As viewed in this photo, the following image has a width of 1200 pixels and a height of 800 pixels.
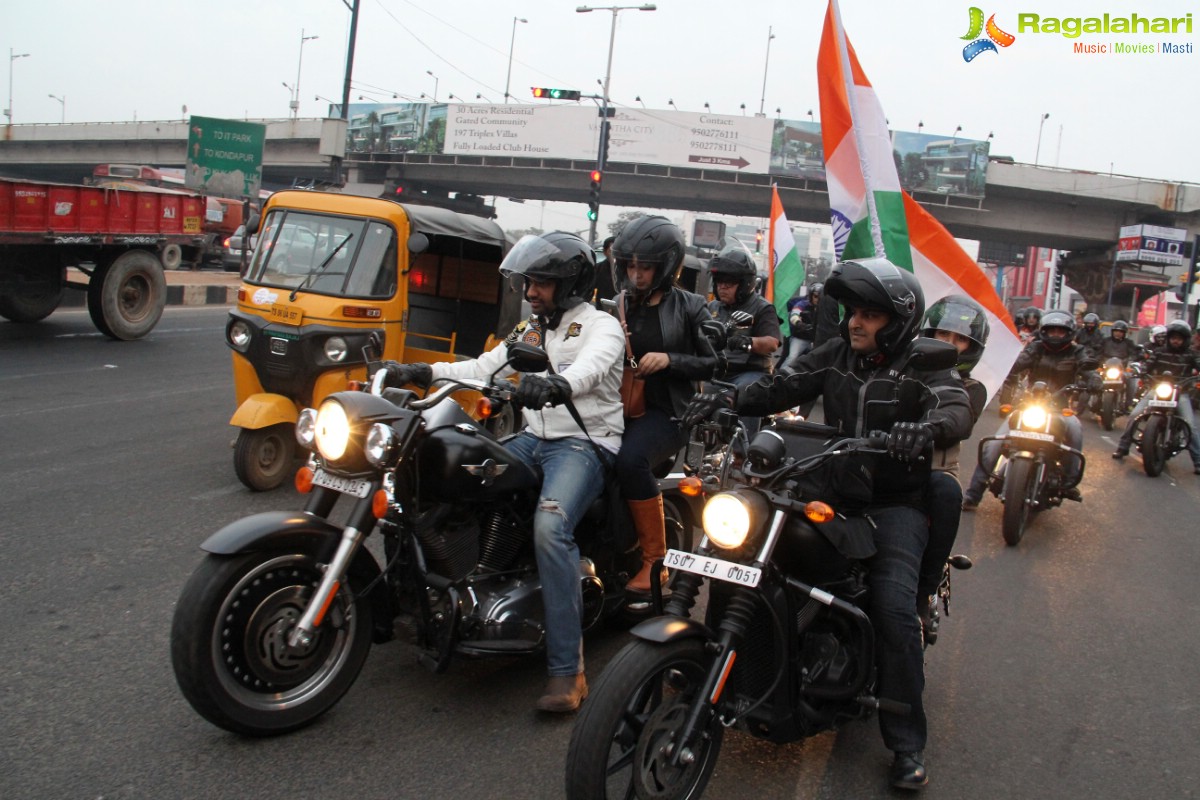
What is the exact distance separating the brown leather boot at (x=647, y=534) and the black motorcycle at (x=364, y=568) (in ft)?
2.27

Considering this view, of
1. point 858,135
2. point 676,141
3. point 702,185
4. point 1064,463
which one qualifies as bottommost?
point 1064,463

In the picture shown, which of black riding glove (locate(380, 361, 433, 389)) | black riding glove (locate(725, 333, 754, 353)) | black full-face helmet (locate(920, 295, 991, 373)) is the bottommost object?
black riding glove (locate(380, 361, 433, 389))

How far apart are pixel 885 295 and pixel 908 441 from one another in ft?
2.17

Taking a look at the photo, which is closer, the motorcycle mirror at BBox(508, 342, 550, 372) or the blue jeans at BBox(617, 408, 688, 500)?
the motorcycle mirror at BBox(508, 342, 550, 372)

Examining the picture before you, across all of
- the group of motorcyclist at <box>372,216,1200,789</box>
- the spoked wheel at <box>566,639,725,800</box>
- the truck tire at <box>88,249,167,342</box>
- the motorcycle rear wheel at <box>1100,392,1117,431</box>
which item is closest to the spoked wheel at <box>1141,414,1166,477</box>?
the motorcycle rear wheel at <box>1100,392,1117,431</box>

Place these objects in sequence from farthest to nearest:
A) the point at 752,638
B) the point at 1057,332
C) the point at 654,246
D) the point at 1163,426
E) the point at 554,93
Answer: the point at 554,93
the point at 1163,426
the point at 1057,332
the point at 654,246
the point at 752,638

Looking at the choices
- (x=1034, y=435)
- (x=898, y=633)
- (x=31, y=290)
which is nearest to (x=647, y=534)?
(x=898, y=633)

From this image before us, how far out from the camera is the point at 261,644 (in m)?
3.26

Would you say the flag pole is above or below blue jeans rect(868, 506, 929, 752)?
above

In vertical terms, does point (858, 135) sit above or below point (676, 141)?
below

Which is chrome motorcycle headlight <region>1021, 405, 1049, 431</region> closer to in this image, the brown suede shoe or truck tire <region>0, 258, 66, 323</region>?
the brown suede shoe

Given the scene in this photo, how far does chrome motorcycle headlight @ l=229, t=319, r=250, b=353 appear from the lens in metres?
Result: 7.31

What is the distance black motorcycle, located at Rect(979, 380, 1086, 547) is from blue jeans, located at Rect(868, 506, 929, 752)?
438 cm

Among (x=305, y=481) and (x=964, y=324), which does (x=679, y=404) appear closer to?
(x=964, y=324)
